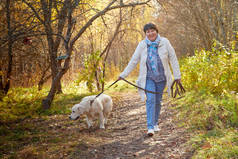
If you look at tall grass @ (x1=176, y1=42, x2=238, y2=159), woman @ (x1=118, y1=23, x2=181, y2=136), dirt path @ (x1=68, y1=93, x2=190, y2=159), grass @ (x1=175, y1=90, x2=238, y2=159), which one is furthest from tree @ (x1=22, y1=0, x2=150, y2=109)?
grass @ (x1=175, y1=90, x2=238, y2=159)

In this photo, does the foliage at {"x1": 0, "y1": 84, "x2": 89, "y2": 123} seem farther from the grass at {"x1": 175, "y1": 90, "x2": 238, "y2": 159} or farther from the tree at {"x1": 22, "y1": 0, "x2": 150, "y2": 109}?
the grass at {"x1": 175, "y1": 90, "x2": 238, "y2": 159}

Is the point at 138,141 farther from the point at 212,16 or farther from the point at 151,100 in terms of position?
the point at 212,16

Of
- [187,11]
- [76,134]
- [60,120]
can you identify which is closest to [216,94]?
[76,134]

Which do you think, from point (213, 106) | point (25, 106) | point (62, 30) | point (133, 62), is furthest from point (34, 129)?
point (213, 106)

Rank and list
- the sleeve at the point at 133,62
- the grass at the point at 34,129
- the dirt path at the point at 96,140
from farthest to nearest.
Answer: the sleeve at the point at 133,62, the grass at the point at 34,129, the dirt path at the point at 96,140

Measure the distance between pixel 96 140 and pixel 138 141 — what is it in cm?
Result: 81

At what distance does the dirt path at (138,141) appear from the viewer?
4.03 meters

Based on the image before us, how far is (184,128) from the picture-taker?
5066 mm

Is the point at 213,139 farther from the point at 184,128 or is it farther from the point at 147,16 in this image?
the point at 147,16

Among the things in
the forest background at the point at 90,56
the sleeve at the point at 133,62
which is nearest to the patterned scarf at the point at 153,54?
the sleeve at the point at 133,62

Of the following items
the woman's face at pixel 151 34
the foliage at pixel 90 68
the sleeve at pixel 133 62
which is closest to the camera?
the woman's face at pixel 151 34

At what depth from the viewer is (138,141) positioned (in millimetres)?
4754

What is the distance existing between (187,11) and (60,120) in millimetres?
6683

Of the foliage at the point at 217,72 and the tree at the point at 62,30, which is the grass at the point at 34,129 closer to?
the tree at the point at 62,30
